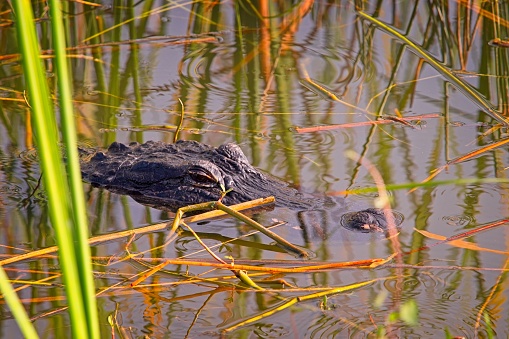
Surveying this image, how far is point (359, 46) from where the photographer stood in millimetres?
6262

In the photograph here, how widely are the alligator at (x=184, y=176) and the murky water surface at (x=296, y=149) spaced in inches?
6.1

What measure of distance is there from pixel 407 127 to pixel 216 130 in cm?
126

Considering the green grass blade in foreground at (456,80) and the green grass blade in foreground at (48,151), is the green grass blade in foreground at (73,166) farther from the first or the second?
the green grass blade in foreground at (456,80)

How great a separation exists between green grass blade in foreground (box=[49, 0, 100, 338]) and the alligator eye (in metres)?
2.41

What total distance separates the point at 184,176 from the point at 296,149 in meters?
0.86

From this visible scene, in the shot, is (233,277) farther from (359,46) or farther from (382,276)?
(359,46)

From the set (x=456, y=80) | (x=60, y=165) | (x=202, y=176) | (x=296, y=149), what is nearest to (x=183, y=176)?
(x=202, y=176)

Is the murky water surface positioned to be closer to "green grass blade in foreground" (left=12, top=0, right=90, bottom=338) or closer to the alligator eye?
the alligator eye

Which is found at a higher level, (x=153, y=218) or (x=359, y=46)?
(x=359, y=46)

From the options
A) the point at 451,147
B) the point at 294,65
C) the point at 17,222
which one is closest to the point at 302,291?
the point at 17,222

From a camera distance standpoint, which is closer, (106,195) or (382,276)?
(382,276)

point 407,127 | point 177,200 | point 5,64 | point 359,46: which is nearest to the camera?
point 177,200

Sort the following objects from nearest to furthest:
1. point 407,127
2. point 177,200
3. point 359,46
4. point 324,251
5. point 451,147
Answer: point 324,251 < point 177,200 < point 451,147 < point 407,127 < point 359,46

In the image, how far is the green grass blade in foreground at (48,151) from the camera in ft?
3.85
